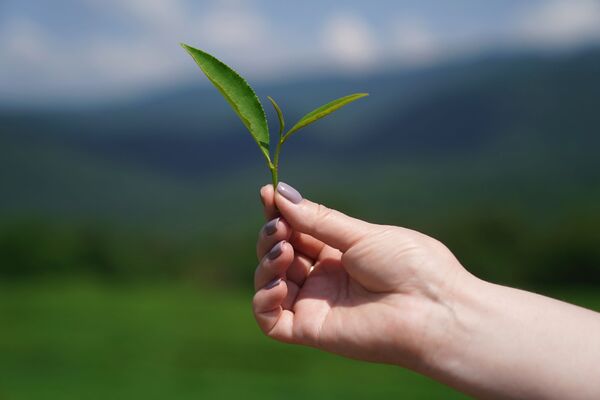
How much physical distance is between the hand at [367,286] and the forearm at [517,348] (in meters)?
0.03

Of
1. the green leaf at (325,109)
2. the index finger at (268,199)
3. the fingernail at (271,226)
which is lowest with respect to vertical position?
the fingernail at (271,226)

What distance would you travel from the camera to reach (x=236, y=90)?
127 cm

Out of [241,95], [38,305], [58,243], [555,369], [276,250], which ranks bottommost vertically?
[38,305]

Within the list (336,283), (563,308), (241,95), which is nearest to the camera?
(241,95)

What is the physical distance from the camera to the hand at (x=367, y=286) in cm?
137

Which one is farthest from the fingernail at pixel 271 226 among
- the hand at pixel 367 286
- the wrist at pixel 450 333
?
the wrist at pixel 450 333

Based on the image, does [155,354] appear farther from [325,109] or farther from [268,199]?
[325,109]

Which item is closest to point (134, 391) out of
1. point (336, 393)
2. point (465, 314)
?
point (336, 393)

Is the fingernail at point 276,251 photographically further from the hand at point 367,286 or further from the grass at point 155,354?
the grass at point 155,354

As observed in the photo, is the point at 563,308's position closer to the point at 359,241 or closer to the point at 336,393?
the point at 359,241

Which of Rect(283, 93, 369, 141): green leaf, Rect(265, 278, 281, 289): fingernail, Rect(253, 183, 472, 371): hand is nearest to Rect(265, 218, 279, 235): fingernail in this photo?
Rect(253, 183, 472, 371): hand

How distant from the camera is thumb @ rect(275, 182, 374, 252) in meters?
1.38

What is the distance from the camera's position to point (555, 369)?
1298mm

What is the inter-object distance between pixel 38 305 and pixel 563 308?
17.8ft
